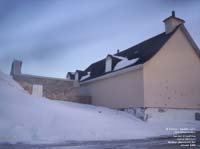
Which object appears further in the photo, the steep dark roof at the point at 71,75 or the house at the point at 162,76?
the steep dark roof at the point at 71,75

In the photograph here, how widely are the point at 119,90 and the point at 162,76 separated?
3644 mm

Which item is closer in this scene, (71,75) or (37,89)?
(37,89)

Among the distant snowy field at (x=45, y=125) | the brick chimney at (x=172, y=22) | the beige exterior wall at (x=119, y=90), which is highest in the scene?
the brick chimney at (x=172, y=22)

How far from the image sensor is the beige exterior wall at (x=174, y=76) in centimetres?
1745

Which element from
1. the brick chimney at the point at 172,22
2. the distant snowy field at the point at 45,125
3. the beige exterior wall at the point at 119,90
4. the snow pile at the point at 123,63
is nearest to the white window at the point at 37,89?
the beige exterior wall at the point at 119,90

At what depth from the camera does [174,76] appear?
61.1ft

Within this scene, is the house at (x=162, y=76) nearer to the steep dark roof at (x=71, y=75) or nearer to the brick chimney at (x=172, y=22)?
the brick chimney at (x=172, y=22)

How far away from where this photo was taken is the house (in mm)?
17469

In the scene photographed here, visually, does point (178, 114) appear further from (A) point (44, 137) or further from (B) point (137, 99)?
(A) point (44, 137)

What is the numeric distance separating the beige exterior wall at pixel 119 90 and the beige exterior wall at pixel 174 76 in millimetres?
709

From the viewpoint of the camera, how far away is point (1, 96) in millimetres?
12562

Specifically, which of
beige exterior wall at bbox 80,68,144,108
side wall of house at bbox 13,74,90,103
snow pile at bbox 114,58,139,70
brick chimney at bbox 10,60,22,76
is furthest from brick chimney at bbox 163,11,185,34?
brick chimney at bbox 10,60,22,76

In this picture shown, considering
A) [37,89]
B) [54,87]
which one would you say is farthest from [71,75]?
[37,89]

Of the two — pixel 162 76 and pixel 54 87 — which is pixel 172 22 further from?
pixel 54 87
